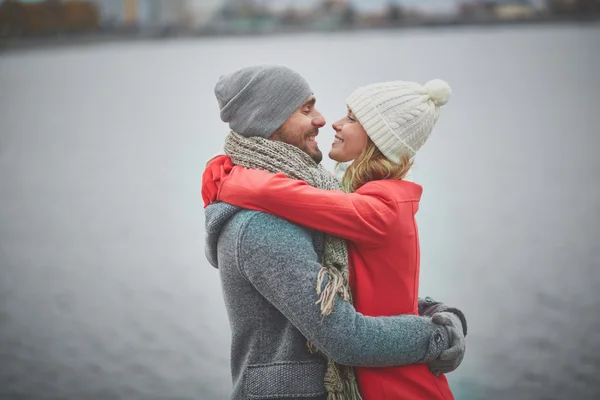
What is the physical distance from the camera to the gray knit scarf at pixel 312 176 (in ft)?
5.47

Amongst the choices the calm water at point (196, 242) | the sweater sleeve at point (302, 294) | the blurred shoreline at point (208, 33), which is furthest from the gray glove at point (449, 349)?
the blurred shoreline at point (208, 33)

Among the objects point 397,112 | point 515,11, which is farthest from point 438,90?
point 515,11

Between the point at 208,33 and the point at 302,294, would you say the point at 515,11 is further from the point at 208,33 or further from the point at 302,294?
the point at 302,294

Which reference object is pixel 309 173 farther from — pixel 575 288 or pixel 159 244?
pixel 159 244

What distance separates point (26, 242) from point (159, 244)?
1289 mm

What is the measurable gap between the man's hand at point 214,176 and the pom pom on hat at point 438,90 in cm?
52

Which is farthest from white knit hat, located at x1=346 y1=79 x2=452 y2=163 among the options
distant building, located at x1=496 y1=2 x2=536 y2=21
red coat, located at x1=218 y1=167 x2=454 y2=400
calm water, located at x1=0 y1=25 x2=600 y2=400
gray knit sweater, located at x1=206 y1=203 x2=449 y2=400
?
distant building, located at x1=496 y1=2 x2=536 y2=21

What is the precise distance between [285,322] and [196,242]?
17.4 ft

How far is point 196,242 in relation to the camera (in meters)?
6.95

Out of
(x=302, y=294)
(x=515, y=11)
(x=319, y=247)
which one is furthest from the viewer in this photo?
(x=515, y=11)

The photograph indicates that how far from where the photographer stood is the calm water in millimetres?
4562

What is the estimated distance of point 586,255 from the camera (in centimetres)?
633

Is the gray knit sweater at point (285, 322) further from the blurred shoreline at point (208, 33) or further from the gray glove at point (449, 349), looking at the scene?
the blurred shoreline at point (208, 33)

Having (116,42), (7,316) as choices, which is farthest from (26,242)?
(116,42)
